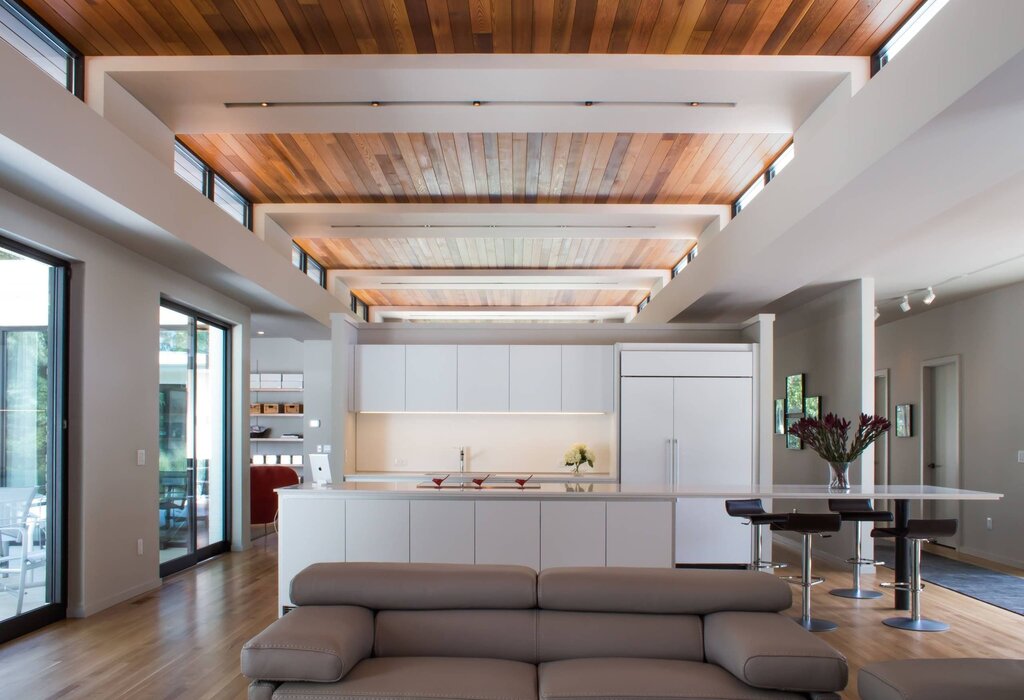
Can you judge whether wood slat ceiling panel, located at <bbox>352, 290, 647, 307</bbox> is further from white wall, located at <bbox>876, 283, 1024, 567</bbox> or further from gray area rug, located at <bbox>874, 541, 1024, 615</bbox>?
gray area rug, located at <bbox>874, 541, 1024, 615</bbox>

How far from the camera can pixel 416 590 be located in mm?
3262

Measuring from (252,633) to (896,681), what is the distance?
387 centimetres

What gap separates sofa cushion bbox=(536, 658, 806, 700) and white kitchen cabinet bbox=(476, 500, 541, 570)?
2.52 metres

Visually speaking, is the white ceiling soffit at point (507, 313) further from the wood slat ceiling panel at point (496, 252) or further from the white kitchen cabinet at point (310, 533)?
the white kitchen cabinet at point (310, 533)

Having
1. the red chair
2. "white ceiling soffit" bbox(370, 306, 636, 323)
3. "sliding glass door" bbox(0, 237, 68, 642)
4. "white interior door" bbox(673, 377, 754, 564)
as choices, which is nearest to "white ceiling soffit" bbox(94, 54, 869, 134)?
"sliding glass door" bbox(0, 237, 68, 642)

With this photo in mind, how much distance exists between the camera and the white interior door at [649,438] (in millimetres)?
7676

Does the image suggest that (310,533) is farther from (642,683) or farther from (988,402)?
(988,402)

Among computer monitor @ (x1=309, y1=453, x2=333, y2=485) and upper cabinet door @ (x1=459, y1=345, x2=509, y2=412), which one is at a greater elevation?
upper cabinet door @ (x1=459, y1=345, x2=509, y2=412)

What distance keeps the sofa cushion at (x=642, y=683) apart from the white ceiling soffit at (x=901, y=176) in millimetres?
2458

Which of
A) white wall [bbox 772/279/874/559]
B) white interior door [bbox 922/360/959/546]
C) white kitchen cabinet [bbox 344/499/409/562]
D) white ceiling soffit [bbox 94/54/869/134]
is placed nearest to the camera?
white ceiling soffit [bbox 94/54/869/134]

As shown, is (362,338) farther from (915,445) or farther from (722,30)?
(915,445)

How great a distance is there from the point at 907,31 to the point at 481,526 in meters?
3.92

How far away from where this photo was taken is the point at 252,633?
16.8 feet

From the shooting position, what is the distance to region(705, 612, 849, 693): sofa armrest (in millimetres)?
2697
